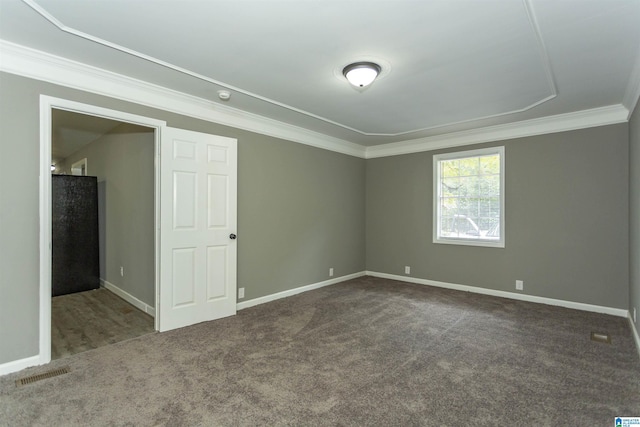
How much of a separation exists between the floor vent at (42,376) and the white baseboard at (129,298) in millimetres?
1305

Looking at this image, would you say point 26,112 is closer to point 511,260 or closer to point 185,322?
point 185,322

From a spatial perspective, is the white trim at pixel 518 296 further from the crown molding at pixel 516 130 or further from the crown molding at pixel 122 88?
the crown molding at pixel 122 88

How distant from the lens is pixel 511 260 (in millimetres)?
4785

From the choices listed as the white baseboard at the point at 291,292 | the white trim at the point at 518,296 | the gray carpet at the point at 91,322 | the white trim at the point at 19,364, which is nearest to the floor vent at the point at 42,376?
the white trim at the point at 19,364

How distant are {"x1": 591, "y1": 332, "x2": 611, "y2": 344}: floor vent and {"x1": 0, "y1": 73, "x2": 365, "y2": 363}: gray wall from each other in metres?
3.57

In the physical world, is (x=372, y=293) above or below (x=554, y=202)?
below

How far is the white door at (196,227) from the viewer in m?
3.51

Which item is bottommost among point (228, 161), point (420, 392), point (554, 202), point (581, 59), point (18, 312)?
point (420, 392)

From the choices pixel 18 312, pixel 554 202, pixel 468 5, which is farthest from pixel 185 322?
pixel 554 202

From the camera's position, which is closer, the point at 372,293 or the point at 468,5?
the point at 468,5

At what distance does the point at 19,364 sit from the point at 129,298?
197cm

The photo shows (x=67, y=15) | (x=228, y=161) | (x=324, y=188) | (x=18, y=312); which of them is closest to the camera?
(x=67, y=15)

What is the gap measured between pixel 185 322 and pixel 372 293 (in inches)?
108

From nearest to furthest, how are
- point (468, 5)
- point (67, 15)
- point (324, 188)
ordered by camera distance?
point (468, 5)
point (67, 15)
point (324, 188)
